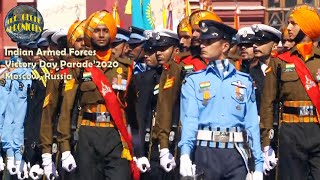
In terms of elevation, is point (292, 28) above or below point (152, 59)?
above

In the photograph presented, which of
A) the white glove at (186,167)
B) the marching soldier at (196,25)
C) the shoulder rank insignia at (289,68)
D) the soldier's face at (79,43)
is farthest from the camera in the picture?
the soldier's face at (79,43)

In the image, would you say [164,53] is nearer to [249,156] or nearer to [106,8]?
[249,156]

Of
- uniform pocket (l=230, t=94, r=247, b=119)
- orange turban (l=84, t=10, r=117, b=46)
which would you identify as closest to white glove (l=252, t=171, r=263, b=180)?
uniform pocket (l=230, t=94, r=247, b=119)

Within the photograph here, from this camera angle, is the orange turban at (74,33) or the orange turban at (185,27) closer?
the orange turban at (185,27)

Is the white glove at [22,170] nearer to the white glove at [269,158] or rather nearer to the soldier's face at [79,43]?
the soldier's face at [79,43]

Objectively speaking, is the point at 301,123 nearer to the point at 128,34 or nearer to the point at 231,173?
the point at 231,173

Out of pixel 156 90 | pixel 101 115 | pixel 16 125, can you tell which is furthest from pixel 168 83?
pixel 16 125

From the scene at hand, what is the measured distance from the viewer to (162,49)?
55.9ft

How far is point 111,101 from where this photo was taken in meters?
14.1

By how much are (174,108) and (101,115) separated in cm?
168

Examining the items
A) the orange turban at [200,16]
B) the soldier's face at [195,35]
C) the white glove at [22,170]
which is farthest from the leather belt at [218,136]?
the white glove at [22,170]

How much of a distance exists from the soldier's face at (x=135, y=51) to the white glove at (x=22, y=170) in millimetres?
2344

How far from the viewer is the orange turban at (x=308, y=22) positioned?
14.4 metres

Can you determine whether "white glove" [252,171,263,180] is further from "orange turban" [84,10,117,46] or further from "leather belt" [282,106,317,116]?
"orange turban" [84,10,117,46]
